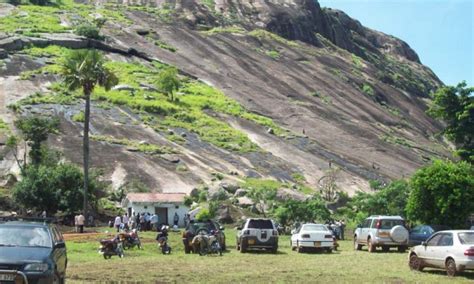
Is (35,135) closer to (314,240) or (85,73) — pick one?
(85,73)

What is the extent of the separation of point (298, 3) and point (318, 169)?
264 ft

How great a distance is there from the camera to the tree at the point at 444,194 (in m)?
37.2

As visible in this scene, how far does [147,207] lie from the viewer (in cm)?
5419

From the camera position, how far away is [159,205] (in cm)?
5469

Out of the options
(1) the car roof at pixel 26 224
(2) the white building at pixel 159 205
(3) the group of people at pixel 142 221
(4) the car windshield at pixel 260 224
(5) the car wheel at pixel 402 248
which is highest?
(2) the white building at pixel 159 205

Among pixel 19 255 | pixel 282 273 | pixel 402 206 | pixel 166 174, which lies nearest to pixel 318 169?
pixel 166 174

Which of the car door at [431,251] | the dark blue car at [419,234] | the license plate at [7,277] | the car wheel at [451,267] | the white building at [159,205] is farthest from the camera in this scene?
the white building at [159,205]

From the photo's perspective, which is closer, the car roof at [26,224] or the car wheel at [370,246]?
the car roof at [26,224]

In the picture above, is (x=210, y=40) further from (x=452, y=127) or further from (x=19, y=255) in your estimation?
(x=19, y=255)

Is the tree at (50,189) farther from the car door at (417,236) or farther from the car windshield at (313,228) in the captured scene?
the car door at (417,236)

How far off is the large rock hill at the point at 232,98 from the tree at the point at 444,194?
93.5ft

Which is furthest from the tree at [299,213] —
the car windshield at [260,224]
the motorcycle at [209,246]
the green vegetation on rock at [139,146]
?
the green vegetation on rock at [139,146]

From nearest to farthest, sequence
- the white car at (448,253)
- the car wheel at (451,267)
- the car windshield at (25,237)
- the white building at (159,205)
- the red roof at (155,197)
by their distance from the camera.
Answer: the car windshield at (25,237) → the white car at (448,253) → the car wheel at (451,267) → the white building at (159,205) → the red roof at (155,197)

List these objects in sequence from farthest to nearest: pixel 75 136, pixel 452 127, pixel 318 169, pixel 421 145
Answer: pixel 421 145 < pixel 318 169 < pixel 75 136 < pixel 452 127
